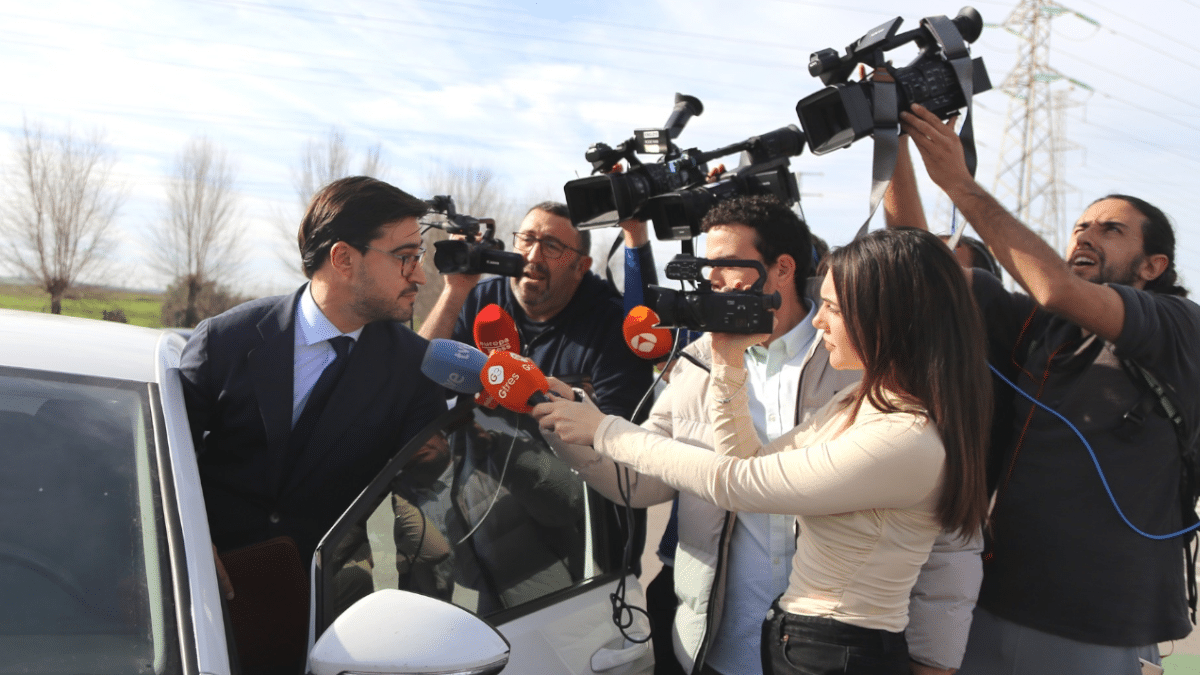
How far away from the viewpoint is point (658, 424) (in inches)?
103

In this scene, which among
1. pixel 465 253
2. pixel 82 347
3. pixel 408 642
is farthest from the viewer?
pixel 465 253

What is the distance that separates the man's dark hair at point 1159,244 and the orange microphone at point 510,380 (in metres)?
1.95

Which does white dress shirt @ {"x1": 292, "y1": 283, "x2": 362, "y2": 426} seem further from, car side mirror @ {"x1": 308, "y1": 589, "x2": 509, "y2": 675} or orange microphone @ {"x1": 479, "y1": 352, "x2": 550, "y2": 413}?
car side mirror @ {"x1": 308, "y1": 589, "x2": 509, "y2": 675}

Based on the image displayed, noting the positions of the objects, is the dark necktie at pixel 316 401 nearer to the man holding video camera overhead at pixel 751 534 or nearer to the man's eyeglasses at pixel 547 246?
the man holding video camera overhead at pixel 751 534

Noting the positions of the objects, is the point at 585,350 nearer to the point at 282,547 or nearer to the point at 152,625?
the point at 282,547

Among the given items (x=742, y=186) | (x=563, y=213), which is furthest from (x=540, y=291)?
(x=742, y=186)

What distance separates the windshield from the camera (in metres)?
1.41

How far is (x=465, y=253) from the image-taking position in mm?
3402

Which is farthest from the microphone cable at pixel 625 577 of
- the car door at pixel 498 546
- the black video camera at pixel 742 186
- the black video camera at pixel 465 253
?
the black video camera at pixel 465 253

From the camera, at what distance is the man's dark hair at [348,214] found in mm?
2645

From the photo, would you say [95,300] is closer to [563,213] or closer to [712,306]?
[563,213]

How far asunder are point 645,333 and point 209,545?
1.71m

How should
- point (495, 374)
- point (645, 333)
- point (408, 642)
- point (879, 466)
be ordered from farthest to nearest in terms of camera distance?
point (645, 333)
point (495, 374)
point (879, 466)
point (408, 642)

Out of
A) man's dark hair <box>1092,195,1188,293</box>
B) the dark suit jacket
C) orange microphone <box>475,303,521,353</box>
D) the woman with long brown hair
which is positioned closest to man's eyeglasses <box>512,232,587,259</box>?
orange microphone <box>475,303,521,353</box>
